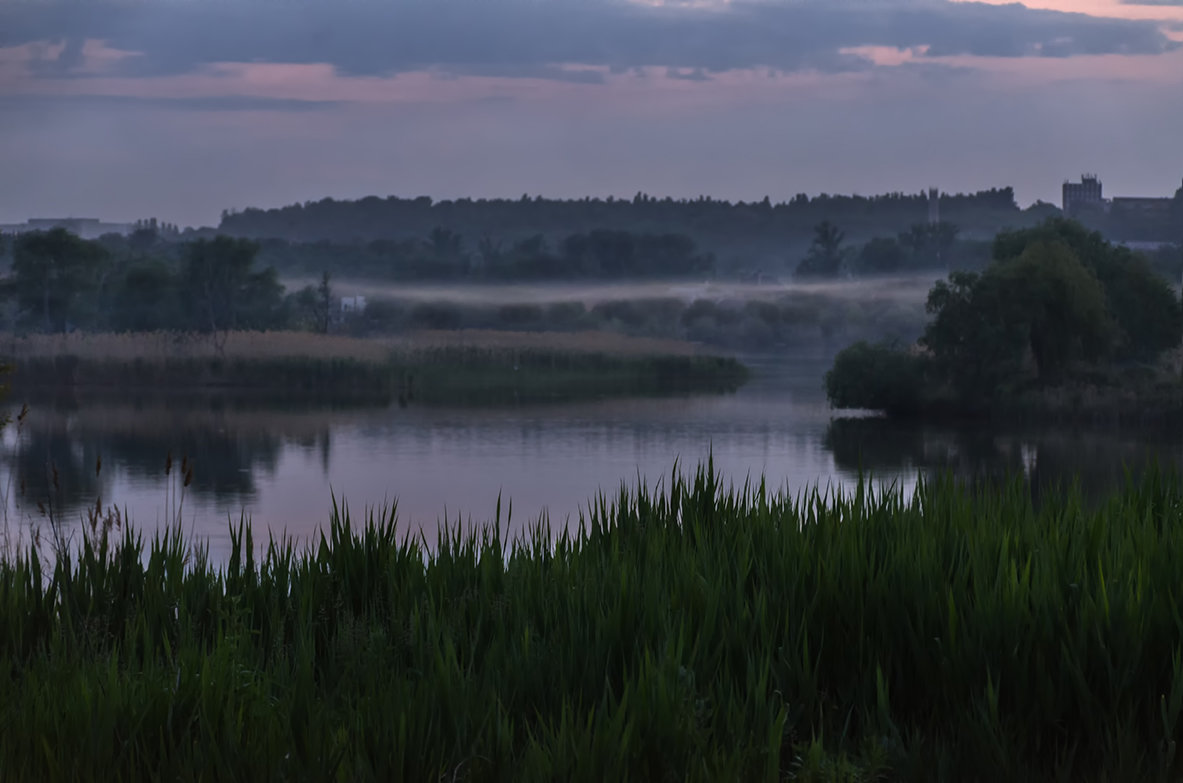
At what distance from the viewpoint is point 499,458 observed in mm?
29875

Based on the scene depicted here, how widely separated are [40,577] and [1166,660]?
7.01 meters

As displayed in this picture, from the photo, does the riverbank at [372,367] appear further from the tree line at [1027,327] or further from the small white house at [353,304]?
the small white house at [353,304]

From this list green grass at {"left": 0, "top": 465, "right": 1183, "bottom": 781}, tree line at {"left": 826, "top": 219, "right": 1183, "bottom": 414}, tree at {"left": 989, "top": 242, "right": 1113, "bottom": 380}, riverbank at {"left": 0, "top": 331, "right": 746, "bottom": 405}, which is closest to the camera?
green grass at {"left": 0, "top": 465, "right": 1183, "bottom": 781}

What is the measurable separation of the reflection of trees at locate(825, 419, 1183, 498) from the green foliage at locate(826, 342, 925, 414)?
2.87 ft

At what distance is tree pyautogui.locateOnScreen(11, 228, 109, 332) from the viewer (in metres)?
73.3

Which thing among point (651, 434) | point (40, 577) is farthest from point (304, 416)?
point (40, 577)

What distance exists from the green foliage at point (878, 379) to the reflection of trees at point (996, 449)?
0.87m

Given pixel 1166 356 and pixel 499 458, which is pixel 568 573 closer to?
pixel 499 458

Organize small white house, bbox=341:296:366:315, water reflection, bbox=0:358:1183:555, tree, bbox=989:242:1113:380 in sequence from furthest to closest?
small white house, bbox=341:296:366:315, tree, bbox=989:242:1113:380, water reflection, bbox=0:358:1183:555

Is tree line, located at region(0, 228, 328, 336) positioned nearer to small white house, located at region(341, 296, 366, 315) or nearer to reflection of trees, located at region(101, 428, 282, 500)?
small white house, located at region(341, 296, 366, 315)

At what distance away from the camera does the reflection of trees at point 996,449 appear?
2608 centimetres

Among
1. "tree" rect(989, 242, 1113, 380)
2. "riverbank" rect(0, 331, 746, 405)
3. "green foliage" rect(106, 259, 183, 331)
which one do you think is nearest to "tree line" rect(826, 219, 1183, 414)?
"tree" rect(989, 242, 1113, 380)

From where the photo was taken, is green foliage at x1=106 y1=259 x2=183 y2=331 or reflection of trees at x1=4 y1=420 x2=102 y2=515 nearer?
reflection of trees at x1=4 y1=420 x2=102 y2=515

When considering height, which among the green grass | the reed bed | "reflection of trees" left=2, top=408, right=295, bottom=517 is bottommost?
"reflection of trees" left=2, top=408, right=295, bottom=517
